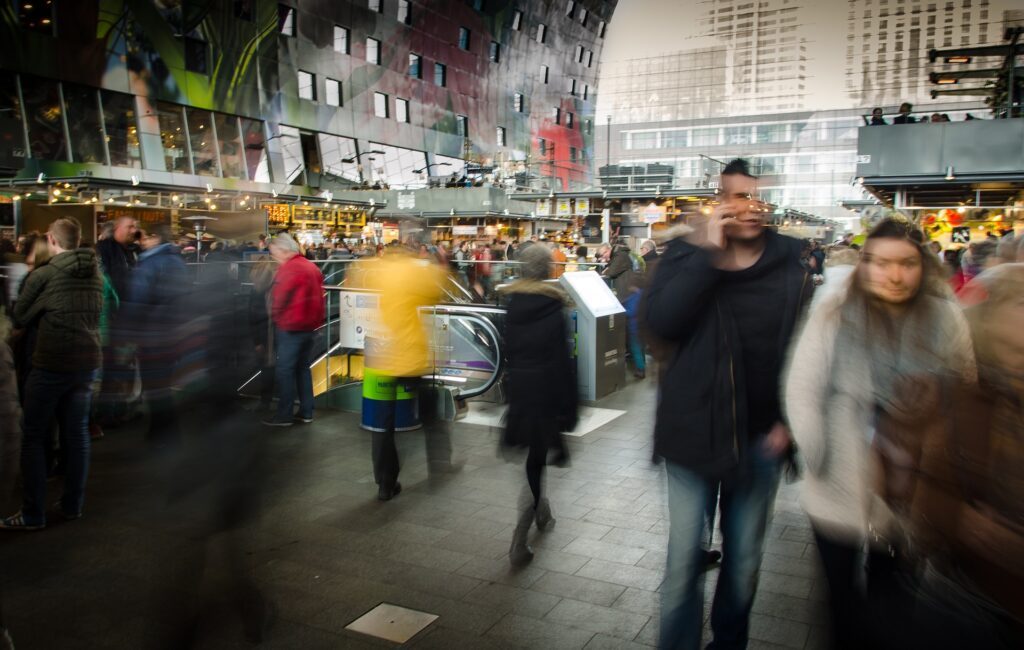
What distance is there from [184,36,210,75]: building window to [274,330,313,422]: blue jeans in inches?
1064

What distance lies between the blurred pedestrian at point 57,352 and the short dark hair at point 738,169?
14.6ft

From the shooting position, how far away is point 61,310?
5.37 m

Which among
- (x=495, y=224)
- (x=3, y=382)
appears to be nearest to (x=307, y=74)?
(x=495, y=224)

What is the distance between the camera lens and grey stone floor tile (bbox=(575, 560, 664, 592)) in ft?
15.2

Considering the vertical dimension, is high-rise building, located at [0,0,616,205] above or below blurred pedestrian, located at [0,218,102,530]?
above

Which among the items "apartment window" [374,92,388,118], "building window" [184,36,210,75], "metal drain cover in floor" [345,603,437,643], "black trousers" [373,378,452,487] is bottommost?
"metal drain cover in floor" [345,603,437,643]

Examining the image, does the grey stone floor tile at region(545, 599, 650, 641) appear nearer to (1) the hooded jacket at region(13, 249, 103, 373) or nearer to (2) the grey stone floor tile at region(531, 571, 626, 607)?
(2) the grey stone floor tile at region(531, 571, 626, 607)

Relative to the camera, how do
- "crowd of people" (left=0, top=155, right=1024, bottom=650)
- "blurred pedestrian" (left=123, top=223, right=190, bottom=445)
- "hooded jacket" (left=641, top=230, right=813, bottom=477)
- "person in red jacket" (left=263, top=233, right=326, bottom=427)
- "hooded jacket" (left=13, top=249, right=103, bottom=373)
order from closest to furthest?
1. "crowd of people" (left=0, top=155, right=1024, bottom=650)
2. "hooded jacket" (left=641, top=230, right=813, bottom=477)
3. "blurred pedestrian" (left=123, top=223, right=190, bottom=445)
4. "hooded jacket" (left=13, top=249, right=103, bottom=373)
5. "person in red jacket" (left=263, top=233, right=326, bottom=427)

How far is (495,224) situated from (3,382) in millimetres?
34051

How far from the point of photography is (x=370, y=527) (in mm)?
5586

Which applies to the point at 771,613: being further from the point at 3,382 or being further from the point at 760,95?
the point at 760,95

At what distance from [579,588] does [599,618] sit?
395 millimetres

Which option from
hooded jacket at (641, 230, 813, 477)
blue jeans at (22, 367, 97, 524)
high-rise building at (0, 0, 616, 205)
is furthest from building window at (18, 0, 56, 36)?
hooded jacket at (641, 230, 813, 477)

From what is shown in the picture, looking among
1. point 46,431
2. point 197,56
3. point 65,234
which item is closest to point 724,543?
point 46,431
